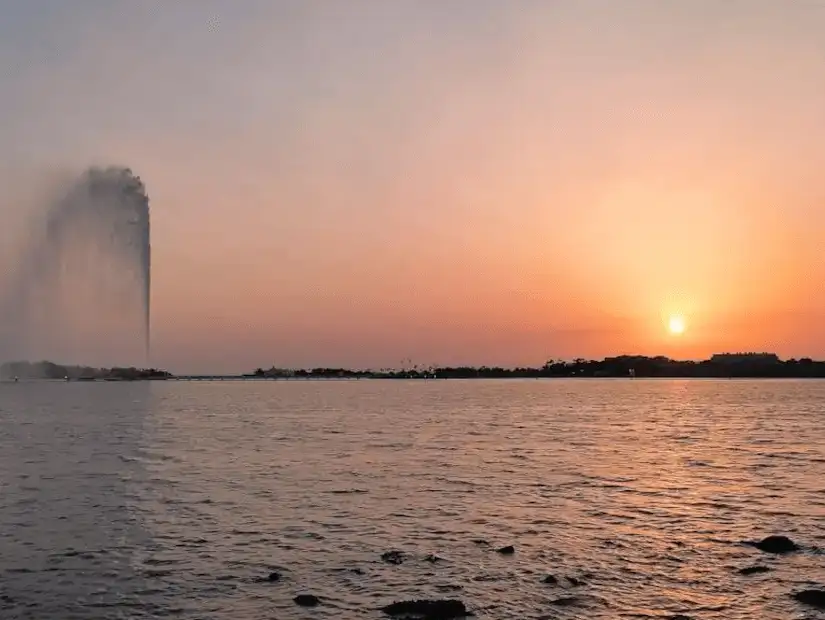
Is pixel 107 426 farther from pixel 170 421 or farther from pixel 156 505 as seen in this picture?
pixel 156 505

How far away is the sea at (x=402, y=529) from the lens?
2048cm

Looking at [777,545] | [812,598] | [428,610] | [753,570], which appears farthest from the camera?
[777,545]

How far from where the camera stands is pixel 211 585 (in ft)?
70.6

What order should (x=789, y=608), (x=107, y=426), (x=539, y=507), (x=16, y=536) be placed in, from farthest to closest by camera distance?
(x=107, y=426)
(x=539, y=507)
(x=16, y=536)
(x=789, y=608)

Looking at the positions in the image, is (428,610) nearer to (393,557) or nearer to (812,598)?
(393,557)

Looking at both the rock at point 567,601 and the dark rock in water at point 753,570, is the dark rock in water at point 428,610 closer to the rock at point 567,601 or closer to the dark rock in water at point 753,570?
the rock at point 567,601

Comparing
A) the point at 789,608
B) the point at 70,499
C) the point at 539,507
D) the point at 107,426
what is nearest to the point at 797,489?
the point at 539,507

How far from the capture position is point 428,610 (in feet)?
62.3

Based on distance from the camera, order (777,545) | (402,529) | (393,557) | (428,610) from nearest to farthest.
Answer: (428,610) → (393,557) → (777,545) → (402,529)

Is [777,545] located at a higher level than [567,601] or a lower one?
higher

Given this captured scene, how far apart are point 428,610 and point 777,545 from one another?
13917 millimetres

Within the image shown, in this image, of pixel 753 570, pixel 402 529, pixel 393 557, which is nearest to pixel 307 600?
pixel 393 557

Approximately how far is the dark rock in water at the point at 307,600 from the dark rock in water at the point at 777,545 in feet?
51.1

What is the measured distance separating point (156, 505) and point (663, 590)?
2241cm
